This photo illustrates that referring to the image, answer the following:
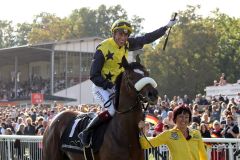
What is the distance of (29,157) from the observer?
12.5 m

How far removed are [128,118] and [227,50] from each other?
4772cm

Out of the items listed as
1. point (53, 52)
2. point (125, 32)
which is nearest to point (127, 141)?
point (125, 32)

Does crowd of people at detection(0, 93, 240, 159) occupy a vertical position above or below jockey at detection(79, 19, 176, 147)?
below

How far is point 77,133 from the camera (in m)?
7.96

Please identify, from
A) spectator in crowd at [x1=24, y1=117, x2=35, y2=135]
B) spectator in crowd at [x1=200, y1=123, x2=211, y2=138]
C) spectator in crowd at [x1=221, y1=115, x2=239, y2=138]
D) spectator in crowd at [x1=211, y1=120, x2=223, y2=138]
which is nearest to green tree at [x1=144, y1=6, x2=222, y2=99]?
spectator in crowd at [x1=24, y1=117, x2=35, y2=135]

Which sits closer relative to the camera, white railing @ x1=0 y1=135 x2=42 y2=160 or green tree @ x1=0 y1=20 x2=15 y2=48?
white railing @ x1=0 y1=135 x2=42 y2=160

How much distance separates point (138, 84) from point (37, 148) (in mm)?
5962

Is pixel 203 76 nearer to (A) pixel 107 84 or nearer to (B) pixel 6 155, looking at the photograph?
(B) pixel 6 155

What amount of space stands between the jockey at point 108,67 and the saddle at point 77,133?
0.09 metres

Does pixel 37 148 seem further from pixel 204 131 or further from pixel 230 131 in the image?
pixel 230 131

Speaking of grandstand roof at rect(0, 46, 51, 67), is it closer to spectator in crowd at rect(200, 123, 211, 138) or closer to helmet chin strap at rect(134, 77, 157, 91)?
spectator in crowd at rect(200, 123, 211, 138)

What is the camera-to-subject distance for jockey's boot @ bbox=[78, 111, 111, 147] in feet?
23.8

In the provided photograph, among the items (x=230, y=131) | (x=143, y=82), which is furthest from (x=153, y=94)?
(x=230, y=131)

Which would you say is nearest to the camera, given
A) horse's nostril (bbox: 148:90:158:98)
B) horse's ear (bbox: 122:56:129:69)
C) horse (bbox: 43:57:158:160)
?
horse's nostril (bbox: 148:90:158:98)
